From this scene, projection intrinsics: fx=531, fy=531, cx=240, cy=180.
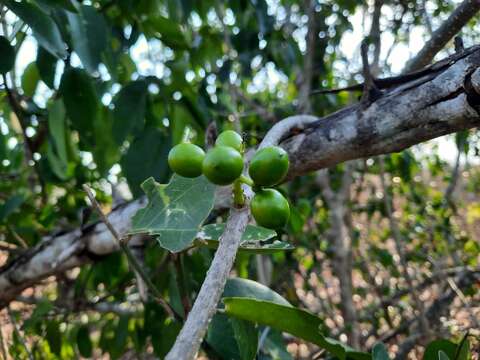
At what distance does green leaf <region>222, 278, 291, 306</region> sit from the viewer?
0.91m

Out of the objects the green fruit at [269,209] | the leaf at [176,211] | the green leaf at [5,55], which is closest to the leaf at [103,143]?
the green leaf at [5,55]

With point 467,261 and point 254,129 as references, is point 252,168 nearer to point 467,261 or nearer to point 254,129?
point 254,129

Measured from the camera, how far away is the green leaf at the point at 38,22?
1051mm

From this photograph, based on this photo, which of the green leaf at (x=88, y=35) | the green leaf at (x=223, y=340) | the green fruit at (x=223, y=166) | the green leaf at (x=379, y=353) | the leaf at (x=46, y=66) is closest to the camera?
the green fruit at (x=223, y=166)

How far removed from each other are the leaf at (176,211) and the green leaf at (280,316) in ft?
0.32

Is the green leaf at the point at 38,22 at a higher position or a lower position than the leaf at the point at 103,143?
higher

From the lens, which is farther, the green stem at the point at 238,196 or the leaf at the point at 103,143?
the leaf at the point at 103,143

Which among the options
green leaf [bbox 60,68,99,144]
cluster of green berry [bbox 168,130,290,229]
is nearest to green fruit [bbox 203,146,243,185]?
cluster of green berry [bbox 168,130,290,229]

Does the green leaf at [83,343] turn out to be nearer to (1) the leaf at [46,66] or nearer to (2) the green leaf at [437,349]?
(1) the leaf at [46,66]

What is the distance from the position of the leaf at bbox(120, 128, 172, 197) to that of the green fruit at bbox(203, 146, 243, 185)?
2.49ft

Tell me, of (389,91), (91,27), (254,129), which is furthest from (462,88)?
(254,129)

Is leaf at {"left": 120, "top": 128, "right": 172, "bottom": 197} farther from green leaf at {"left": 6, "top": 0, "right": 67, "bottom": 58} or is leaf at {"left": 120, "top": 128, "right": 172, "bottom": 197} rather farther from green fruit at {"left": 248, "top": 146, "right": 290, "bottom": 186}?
green fruit at {"left": 248, "top": 146, "right": 290, "bottom": 186}

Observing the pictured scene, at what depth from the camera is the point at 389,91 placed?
0.98 m

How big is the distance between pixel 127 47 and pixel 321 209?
5.11ft
